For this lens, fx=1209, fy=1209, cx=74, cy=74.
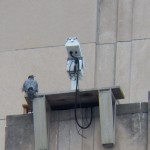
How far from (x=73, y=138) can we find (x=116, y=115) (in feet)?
3.22

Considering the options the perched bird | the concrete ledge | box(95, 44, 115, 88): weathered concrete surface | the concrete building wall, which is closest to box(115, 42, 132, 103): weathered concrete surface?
the concrete building wall

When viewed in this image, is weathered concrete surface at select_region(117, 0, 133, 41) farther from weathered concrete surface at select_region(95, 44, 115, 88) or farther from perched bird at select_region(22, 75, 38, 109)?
perched bird at select_region(22, 75, 38, 109)

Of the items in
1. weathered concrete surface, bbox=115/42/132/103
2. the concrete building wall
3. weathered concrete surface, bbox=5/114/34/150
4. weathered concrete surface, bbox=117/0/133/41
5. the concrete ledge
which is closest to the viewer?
the concrete ledge

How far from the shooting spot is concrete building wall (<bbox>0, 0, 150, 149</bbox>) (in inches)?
1152

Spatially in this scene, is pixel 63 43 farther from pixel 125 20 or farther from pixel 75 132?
pixel 75 132

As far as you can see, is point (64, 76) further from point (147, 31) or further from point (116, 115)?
point (116, 115)

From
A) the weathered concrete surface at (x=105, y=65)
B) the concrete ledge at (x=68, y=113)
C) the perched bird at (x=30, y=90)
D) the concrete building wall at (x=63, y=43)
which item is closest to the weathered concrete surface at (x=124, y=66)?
the concrete building wall at (x=63, y=43)

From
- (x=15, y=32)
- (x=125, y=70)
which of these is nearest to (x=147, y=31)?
(x=125, y=70)

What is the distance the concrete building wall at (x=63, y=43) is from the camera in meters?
29.2

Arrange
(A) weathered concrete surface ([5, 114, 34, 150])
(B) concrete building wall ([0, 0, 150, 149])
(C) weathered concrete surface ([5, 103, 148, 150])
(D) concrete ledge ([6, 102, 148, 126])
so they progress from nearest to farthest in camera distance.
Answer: (C) weathered concrete surface ([5, 103, 148, 150]), (D) concrete ledge ([6, 102, 148, 126]), (A) weathered concrete surface ([5, 114, 34, 150]), (B) concrete building wall ([0, 0, 150, 149])

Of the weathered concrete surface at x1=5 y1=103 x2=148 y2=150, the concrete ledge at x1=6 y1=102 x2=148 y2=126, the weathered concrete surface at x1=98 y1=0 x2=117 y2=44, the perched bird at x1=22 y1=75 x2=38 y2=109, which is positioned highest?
the weathered concrete surface at x1=98 y1=0 x2=117 y2=44

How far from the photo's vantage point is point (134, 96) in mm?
28797

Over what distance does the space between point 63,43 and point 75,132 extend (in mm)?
5912

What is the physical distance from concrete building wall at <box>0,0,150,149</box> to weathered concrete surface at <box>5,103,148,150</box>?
14.4 feet
